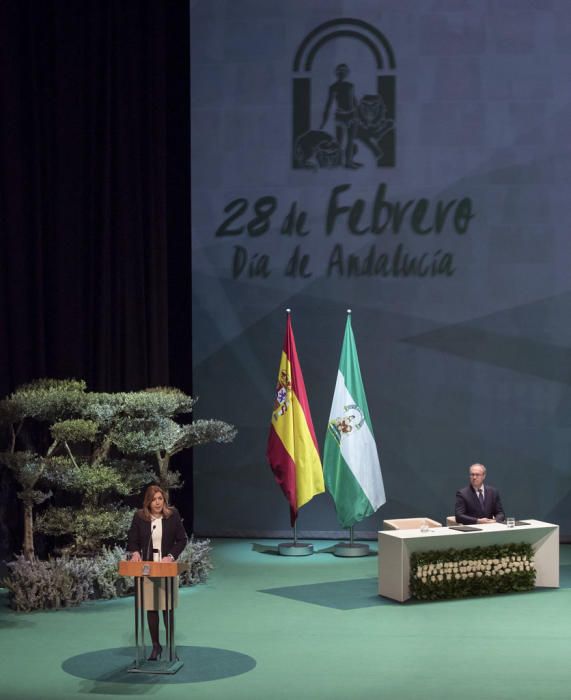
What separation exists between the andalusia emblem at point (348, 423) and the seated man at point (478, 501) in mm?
1570

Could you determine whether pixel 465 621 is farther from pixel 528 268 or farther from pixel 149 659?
pixel 528 268

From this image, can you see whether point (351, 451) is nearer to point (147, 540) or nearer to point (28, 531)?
point (28, 531)

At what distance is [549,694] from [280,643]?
2.06m

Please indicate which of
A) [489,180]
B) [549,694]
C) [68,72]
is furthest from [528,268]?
[549,694]

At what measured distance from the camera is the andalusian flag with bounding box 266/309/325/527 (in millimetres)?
11773

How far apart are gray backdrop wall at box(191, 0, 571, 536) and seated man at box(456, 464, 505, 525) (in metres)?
2.02

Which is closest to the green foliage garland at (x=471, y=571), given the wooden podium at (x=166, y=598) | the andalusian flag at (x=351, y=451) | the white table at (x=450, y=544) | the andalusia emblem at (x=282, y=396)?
the white table at (x=450, y=544)

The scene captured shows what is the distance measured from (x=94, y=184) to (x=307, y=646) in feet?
21.0

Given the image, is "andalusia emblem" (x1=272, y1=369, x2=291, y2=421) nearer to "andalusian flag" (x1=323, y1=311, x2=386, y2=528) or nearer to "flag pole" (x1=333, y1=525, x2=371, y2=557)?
"andalusian flag" (x1=323, y1=311, x2=386, y2=528)

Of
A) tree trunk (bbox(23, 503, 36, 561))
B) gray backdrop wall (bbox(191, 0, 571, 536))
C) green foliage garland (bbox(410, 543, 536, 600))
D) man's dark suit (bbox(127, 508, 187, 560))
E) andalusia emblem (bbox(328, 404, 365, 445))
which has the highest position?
gray backdrop wall (bbox(191, 0, 571, 536))

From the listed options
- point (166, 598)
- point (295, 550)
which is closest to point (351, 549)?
point (295, 550)

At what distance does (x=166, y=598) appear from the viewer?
286 inches

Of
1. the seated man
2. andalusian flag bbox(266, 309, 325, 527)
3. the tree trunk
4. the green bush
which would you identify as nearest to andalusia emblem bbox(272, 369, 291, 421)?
andalusian flag bbox(266, 309, 325, 527)

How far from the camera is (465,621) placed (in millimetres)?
8758
